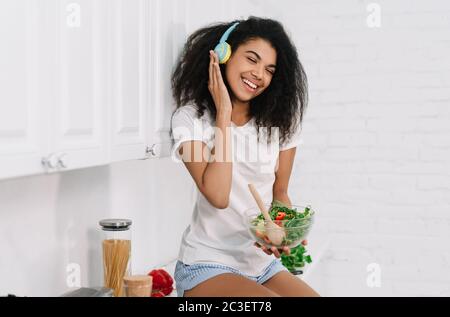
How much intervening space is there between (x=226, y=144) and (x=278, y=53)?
1.23 feet

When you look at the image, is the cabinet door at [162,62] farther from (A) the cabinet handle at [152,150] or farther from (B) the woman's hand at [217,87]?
(B) the woman's hand at [217,87]

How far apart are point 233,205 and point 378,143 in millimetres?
1303

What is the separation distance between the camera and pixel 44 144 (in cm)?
124

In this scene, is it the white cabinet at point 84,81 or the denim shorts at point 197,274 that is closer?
the white cabinet at point 84,81

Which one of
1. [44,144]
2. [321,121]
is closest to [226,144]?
[44,144]

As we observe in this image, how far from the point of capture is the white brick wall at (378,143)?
2.89 m

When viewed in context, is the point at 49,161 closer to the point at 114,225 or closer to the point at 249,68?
the point at 114,225

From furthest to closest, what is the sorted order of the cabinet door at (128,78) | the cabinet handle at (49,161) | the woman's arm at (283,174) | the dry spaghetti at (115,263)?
the woman's arm at (283,174), the dry spaghetti at (115,263), the cabinet door at (128,78), the cabinet handle at (49,161)

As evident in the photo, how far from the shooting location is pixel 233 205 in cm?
188

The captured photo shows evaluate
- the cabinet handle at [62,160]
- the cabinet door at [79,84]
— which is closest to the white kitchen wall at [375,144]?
the cabinet door at [79,84]

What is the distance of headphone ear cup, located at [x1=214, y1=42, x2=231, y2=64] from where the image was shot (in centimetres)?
184

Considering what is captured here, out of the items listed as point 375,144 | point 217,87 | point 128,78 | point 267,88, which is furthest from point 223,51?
point 375,144

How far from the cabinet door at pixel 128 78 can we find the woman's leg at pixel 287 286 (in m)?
0.57

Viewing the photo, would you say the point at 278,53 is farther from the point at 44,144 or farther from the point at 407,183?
the point at 407,183
